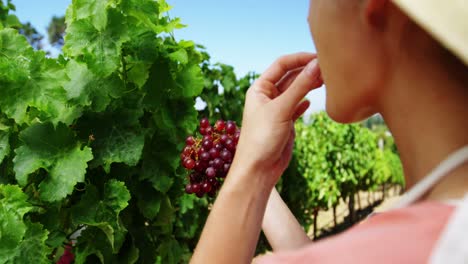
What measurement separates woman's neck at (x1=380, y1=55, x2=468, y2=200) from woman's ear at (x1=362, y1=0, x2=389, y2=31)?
8cm

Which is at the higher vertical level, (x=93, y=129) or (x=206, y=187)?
(x=93, y=129)

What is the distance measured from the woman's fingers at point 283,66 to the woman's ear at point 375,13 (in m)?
0.57

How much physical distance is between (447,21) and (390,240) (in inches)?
13.1

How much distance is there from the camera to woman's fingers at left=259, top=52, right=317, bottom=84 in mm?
1528

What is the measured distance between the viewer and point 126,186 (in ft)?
9.00

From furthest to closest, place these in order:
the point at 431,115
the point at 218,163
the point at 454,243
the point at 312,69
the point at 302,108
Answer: the point at 218,163 < the point at 302,108 < the point at 312,69 < the point at 431,115 < the point at 454,243

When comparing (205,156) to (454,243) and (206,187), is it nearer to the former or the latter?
(206,187)

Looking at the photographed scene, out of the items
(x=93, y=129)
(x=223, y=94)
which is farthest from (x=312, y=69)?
(x=223, y=94)

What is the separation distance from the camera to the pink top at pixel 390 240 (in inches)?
28.3

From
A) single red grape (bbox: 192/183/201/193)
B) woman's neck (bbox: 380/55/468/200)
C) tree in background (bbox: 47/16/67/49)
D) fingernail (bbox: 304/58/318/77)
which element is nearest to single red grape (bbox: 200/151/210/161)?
single red grape (bbox: 192/183/201/193)

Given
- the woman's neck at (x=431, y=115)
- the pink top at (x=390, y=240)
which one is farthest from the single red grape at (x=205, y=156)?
the pink top at (x=390, y=240)

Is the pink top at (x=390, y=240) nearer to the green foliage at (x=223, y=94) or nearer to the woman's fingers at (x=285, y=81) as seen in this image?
the woman's fingers at (x=285, y=81)

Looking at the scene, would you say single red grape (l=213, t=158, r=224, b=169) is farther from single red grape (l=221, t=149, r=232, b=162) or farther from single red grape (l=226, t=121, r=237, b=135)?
single red grape (l=226, t=121, r=237, b=135)

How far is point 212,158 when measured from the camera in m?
1.88
